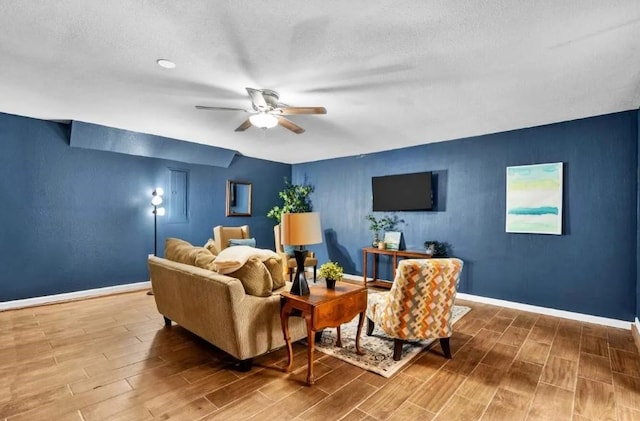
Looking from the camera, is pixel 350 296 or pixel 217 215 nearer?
pixel 350 296

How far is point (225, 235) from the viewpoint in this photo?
220 inches

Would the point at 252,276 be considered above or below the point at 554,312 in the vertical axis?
above

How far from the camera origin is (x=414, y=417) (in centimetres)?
194

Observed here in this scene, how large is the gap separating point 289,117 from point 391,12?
225cm

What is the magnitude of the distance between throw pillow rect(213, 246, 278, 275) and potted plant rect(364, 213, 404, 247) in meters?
3.23

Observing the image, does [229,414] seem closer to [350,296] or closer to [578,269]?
[350,296]

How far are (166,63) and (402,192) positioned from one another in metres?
3.99

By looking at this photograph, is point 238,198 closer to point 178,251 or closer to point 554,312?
point 178,251

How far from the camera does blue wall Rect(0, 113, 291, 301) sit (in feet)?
13.2

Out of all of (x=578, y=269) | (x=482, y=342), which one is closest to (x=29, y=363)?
(x=482, y=342)

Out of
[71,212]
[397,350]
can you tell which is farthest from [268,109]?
[71,212]

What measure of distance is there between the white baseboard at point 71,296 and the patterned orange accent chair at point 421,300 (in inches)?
172

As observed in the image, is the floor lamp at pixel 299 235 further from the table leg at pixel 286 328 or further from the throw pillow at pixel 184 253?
the throw pillow at pixel 184 253

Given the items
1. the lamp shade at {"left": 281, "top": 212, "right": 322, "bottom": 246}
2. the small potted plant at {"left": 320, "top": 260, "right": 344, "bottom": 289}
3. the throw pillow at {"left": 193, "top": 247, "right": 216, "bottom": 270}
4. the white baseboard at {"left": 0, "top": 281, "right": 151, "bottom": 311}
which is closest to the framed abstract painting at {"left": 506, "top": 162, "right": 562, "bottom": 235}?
the small potted plant at {"left": 320, "top": 260, "right": 344, "bottom": 289}
